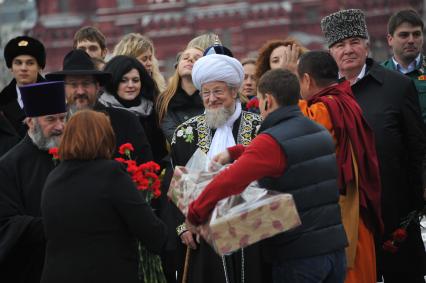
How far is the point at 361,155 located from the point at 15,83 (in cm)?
328

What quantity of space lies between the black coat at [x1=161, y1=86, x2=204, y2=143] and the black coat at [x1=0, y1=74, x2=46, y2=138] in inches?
42.9

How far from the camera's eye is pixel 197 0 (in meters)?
54.0

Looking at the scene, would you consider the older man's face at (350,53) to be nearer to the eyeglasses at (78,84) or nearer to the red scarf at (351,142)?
the red scarf at (351,142)

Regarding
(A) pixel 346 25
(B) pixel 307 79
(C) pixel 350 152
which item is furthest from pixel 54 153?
(A) pixel 346 25

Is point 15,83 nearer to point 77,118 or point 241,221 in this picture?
point 77,118

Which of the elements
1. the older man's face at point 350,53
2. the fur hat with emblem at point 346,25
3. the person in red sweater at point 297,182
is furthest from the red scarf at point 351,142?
the fur hat with emblem at point 346,25

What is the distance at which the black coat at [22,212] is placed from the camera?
5246mm

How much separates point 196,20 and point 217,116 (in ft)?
157

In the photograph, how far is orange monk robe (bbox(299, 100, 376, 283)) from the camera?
5434 mm

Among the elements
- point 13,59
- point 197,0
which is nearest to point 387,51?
point 197,0

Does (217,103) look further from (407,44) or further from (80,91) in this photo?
(407,44)

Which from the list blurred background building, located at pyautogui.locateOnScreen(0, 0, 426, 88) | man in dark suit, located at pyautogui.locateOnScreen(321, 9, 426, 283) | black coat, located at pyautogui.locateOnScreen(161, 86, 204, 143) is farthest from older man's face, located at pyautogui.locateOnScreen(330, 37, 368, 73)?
blurred background building, located at pyautogui.locateOnScreen(0, 0, 426, 88)

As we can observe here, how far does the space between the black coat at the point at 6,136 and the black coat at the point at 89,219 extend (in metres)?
1.88

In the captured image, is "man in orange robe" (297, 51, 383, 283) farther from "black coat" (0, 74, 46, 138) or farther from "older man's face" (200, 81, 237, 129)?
"black coat" (0, 74, 46, 138)
